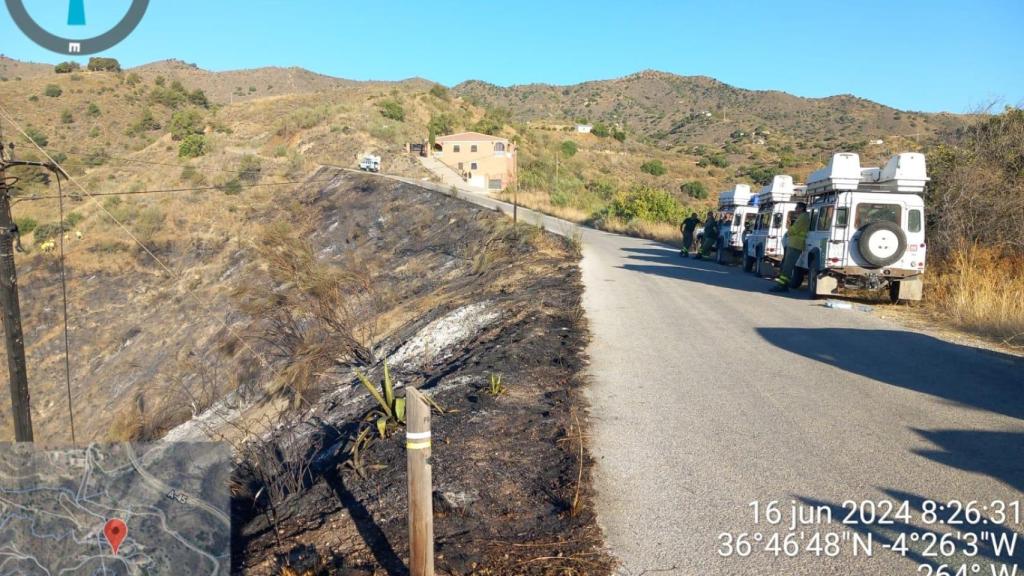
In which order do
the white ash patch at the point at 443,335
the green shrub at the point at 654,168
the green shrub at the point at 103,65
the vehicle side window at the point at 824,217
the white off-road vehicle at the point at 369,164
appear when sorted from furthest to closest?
the green shrub at the point at 103,65 < the green shrub at the point at 654,168 < the white off-road vehicle at the point at 369,164 < the vehicle side window at the point at 824,217 < the white ash patch at the point at 443,335

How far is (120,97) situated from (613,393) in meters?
79.3

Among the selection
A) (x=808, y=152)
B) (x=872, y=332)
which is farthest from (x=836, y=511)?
(x=808, y=152)

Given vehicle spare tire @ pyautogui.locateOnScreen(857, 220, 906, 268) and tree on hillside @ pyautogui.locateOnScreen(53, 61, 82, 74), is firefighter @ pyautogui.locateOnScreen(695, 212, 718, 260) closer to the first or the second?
vehicle spare tire @ pyautogui.locateOnScreen(857, 220, 906, 268)

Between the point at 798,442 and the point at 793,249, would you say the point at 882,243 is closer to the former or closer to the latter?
the point at 793,249

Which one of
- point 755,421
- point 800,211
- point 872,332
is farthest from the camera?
point 800,211

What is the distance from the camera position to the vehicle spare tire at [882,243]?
14.4 meters

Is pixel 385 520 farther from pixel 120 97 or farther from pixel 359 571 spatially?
pixel 120 97

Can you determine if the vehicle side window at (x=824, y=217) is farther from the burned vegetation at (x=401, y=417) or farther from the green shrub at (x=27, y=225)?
the green shrub at (x=27, y=225)

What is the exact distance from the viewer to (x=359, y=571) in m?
4.12

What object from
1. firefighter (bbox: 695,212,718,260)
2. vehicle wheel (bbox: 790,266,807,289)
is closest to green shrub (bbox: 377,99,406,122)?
firefighter (bbox: 695,212,718,260)

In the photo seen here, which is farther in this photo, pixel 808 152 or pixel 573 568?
pixel 808 152

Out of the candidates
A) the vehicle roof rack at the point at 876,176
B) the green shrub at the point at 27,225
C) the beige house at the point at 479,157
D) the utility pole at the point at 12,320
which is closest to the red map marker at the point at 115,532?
the utility pole at the point at 12,320

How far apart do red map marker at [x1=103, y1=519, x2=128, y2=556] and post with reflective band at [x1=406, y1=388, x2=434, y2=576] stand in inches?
71.7

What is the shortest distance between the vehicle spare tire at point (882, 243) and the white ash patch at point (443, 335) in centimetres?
742
